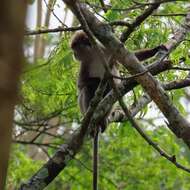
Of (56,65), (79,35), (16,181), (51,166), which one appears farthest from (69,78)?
(16,181)

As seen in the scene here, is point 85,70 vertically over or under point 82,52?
under

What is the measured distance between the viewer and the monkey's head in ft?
19.4

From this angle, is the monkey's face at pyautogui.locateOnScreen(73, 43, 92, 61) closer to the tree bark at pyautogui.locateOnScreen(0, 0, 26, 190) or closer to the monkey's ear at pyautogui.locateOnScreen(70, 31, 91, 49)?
the monkey's ear at pyautogui.locateOnScreen(70, 31, 91, 49)

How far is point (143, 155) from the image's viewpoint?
1070cm

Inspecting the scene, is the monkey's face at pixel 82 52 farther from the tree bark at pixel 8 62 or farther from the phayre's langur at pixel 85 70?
the tree bark at pixel 8 62

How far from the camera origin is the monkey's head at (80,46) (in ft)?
19.4

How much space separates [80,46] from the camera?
601 cm

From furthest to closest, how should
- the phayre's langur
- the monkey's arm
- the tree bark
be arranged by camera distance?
the phayre's langur → the monkey's arm → the tree bark

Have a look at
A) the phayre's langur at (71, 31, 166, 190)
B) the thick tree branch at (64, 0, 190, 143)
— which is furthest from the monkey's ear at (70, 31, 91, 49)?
the thick tree branch at (64, 0, 190, 143)

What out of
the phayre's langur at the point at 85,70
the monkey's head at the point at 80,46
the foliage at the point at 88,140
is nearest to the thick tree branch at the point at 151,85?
the foliage at the point at 88,140

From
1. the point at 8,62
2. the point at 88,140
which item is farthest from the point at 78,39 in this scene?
the point at 8,62

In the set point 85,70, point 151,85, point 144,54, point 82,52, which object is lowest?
point 151,85

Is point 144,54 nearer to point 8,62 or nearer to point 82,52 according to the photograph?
point 82,52

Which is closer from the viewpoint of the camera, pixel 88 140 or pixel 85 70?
pixel 85 70
